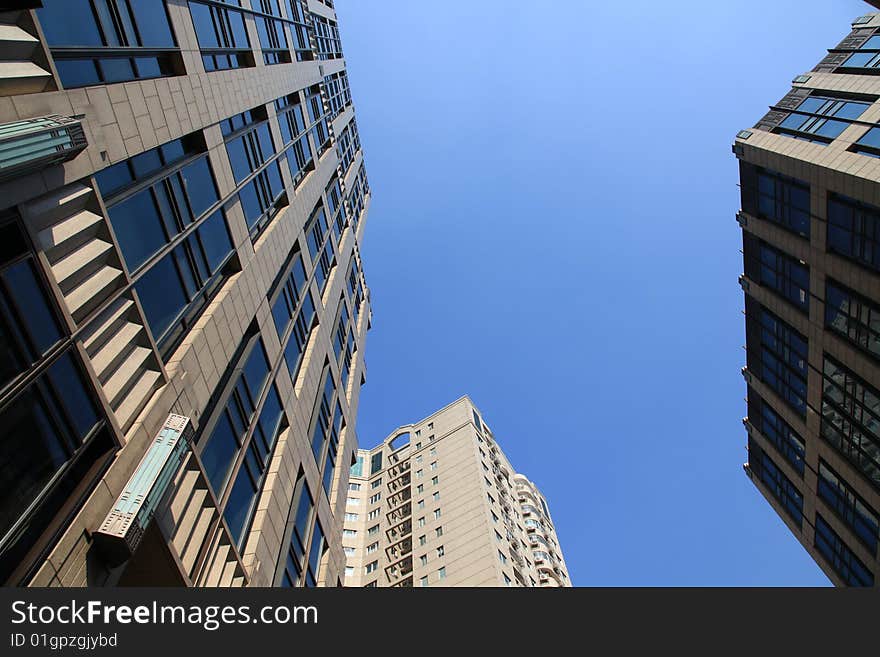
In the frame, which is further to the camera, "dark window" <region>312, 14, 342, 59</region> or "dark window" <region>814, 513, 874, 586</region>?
"dark window" <region>312, 14, 342, 59</region>

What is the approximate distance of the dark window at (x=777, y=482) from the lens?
34875mm

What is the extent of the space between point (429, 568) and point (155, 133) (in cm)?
5237

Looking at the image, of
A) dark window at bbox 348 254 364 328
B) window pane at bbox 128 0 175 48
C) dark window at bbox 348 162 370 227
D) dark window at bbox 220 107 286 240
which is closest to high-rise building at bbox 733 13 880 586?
dark window at bbox 220 107 286 240

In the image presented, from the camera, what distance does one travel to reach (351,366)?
40156mm

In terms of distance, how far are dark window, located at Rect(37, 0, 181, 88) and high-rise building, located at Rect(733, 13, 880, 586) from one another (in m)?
26.2

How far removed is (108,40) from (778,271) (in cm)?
3285

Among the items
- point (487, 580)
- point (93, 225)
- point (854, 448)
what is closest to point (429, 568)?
point (487, 580)

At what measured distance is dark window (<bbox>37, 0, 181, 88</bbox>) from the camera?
1178 centimetres

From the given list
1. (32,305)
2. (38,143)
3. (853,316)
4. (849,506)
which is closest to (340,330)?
(32,305)

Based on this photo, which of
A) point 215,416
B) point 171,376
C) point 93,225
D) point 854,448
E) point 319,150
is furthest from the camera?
point 319,150

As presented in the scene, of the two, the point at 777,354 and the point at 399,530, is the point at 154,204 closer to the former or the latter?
the point at 777,354

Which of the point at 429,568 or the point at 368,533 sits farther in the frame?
the point at 368,533

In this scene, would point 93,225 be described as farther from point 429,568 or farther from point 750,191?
point 429,568

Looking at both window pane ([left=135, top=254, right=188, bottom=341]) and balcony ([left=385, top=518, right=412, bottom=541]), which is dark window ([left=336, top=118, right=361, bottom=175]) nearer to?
window pane ([left=135, top=254, right=188, bottom=341])
